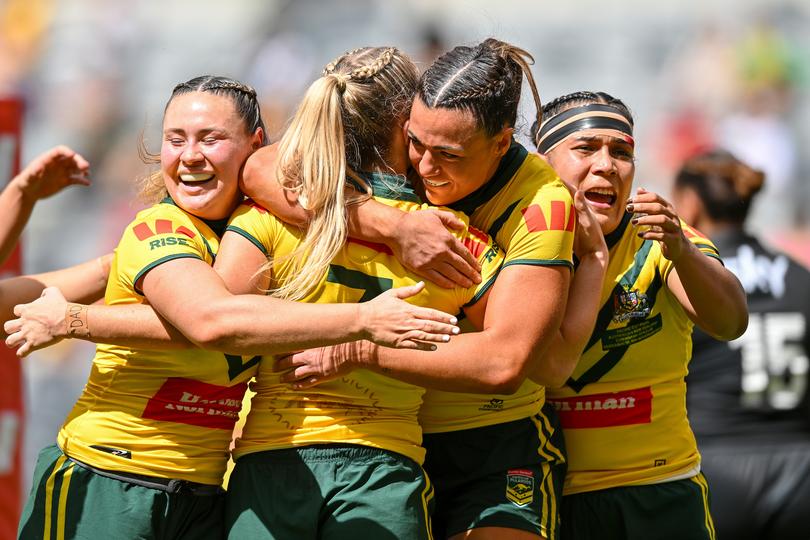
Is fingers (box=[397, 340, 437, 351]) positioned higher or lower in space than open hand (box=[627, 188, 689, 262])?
lower

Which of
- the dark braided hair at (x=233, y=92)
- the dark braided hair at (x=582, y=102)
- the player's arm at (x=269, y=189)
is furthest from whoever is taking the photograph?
the dark braided hair at (x=582, y=102)

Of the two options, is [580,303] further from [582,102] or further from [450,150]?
[582,102]

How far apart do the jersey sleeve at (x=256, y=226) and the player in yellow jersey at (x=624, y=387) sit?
1.04 m

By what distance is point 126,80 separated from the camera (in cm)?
963

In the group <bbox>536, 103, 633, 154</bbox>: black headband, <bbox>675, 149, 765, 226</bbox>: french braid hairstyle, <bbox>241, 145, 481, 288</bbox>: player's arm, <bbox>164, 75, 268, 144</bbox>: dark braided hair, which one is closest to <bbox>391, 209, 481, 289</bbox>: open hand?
<bbox>241, 145, 481, 288</bbox>: player's arm

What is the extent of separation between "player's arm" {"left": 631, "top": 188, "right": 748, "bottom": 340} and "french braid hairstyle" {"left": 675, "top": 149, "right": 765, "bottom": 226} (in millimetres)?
1912

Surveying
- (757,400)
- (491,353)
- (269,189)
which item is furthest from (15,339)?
(757,400)

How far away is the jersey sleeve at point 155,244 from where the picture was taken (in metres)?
2.84

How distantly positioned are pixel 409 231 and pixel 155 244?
0.70 meters

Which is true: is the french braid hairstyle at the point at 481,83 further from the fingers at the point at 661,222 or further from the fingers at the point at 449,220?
the fingers at the point at 661,222

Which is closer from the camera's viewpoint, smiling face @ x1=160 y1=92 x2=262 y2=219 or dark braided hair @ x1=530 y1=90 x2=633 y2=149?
smiling face @ x1=160 y1=92 x2=262 y2=219

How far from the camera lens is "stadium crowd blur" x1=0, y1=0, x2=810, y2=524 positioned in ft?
30.5

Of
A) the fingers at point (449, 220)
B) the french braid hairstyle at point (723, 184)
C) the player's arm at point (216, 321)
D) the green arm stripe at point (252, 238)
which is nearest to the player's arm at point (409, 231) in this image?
the fingers at point (449, 220)

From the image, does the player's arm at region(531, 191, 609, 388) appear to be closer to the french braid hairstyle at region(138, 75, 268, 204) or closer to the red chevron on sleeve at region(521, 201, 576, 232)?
the red chevron on sleeve at region(521, 201, 576, 232)
